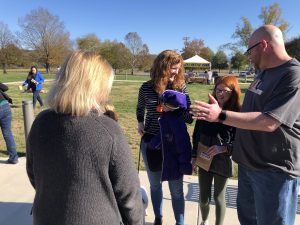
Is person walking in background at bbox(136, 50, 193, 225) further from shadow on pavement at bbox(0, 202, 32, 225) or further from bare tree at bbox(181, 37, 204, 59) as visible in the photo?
bare tree at bbox(181, 37, 204, 59)

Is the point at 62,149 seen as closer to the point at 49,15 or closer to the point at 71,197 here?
the point at 71,197

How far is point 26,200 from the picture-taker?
3.93 meters

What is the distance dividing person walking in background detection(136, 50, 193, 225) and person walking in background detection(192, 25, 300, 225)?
2.47 ft

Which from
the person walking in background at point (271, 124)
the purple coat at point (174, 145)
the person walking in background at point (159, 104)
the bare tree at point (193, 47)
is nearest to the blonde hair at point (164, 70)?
the person walking in background at point (159, 104)

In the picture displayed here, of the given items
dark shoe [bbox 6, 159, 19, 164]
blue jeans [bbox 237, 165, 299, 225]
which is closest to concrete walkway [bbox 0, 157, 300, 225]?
dark shoe [bbox 6, 159, 19, 164]

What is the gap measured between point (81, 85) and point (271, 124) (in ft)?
4.11

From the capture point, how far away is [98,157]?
1.53 m

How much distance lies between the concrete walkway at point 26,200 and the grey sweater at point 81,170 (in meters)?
1.97

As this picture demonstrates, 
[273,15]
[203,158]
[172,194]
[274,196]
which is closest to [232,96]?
[203,158]

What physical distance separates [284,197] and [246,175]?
1.30ft

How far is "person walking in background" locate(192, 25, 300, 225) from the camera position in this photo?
6.69 ft

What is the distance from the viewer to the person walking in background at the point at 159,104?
291 cm

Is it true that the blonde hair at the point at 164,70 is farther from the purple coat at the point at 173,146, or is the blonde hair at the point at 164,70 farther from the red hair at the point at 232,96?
the red hair at the point at 232,96

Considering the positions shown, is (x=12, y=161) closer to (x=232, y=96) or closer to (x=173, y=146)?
(x=173, y=146)
